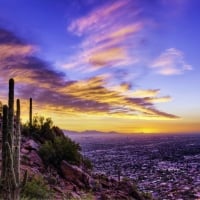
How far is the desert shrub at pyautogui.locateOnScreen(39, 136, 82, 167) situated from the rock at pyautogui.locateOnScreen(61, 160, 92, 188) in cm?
129

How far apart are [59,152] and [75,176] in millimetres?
2665

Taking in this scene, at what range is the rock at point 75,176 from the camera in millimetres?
23719

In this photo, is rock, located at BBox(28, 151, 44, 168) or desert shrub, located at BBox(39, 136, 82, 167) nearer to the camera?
rock, located at BBox(28, 151, 44, 168)

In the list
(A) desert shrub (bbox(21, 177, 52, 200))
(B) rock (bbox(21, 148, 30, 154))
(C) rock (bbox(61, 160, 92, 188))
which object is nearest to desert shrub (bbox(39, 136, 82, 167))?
(B) rock (bbox(21, 148, 30, 154))

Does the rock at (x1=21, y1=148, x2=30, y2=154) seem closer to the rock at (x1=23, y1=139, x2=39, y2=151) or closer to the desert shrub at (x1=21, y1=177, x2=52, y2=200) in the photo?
the rock at (x1=23, y1=139, x2=39, y2=151)

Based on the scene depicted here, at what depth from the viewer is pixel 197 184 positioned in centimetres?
3991

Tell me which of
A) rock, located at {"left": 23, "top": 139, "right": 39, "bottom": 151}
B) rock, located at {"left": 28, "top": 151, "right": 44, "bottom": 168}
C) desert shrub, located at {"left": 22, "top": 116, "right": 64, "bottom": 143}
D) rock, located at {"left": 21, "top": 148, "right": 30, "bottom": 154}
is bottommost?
rock, located at {"left": 28, "top": 151, "right": 44, "bottom": 168}

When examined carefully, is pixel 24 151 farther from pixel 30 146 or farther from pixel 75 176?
pixel 75 176

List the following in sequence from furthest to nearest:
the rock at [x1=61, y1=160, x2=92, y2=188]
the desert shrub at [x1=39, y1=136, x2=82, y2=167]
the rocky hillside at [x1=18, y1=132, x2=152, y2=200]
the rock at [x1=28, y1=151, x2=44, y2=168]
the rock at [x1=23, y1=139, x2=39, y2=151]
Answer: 1. the rock at [x1=23, y1=139, x2=39, y2=151]
2. the desert shrub at [x1=39, y1=136, x2=82, y2=167]
3. the rock at [x1=28, y1=151, x2=44, y2=168]
4. the rock at [x1=61, y1=160, x2=92, y2=188]
5. the rocky hillside at [x1=18, y1=132, x2=152, y2=200]

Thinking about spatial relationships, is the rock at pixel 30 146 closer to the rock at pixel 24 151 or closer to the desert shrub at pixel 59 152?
the rock at pixel 24 151

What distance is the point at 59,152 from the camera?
26.1 meters

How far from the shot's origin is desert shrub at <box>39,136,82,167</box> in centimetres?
2578

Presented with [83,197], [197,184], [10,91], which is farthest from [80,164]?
[197,184]

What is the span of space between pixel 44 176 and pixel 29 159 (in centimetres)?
242
